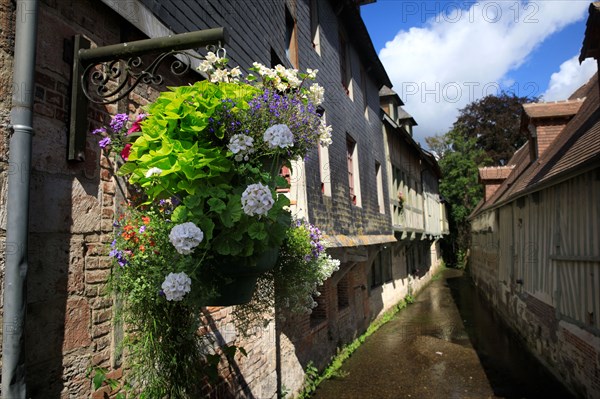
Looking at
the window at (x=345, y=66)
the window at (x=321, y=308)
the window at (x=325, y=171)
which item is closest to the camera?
the window at (x=325, y=171)

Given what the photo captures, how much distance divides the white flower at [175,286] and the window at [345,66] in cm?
924

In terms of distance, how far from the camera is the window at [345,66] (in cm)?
1048

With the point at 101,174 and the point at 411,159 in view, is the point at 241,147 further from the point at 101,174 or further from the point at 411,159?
the point at 411,159

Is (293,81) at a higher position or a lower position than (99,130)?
higher

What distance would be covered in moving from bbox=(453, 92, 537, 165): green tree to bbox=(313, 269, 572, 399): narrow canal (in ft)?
53.1

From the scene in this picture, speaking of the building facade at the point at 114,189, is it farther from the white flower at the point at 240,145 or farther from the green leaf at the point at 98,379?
the white flower at the point at 240,145

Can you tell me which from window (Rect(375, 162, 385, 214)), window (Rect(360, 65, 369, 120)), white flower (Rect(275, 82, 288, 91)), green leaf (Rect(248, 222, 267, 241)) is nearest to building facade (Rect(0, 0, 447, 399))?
green leaf (Rect(248, 222, 267, 241))

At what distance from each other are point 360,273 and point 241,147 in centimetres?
982

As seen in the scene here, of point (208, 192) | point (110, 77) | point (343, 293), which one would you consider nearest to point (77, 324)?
point (208, 192)

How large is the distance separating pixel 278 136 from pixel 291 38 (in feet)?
20.6

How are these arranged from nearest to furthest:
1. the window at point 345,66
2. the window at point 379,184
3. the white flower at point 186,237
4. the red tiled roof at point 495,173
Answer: the white flower at point 186,237, the window at point 345,66, the window at point 379,184, the red tiled roof at point 495,173

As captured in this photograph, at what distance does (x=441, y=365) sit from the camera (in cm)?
957

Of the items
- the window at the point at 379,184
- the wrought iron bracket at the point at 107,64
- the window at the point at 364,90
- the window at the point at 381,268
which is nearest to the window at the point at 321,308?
the window at the point at 381,268

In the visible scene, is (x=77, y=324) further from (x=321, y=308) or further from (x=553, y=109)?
(x=553, y=109)
